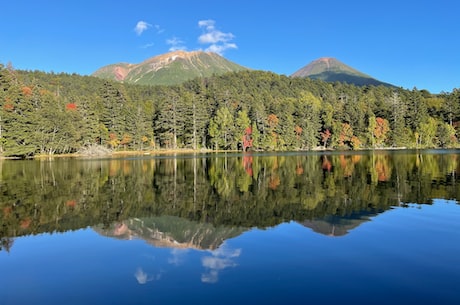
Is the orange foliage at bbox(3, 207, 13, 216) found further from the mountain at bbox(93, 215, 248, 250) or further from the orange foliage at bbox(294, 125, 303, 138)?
the orange foliage at bbox(294, 125, 303, 138)

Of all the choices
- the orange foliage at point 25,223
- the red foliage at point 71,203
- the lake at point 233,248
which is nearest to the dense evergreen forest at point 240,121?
the red foliage at point 71,203

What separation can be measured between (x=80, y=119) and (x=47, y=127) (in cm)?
1176

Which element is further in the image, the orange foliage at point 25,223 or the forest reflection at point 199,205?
the orange foliage at point 25,223

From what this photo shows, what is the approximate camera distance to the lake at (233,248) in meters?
8.01

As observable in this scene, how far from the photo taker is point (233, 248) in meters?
11.4

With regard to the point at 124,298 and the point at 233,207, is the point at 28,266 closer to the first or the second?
the point at 124,298

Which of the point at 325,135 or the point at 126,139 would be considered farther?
the point at 325,135

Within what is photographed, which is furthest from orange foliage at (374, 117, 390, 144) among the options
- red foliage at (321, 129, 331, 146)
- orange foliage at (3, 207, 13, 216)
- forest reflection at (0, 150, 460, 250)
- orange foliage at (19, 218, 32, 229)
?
orange foliage at (19, 218, 32, 229)

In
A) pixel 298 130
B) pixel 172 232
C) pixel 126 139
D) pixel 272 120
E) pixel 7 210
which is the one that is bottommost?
pixel 172 232

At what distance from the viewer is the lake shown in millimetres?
8008

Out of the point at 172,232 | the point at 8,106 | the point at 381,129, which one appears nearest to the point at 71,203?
the point at 172,232

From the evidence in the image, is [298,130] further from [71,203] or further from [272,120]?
[71,203]

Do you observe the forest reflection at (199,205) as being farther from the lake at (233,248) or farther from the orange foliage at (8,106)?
the orange foliage at (8,106)

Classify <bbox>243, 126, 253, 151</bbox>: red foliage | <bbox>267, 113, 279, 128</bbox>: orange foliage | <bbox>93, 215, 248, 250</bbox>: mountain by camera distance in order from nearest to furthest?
<bbox>93, 215, 248, 250</bbox>: mountain < <bbox>243, 126, 253, 151</bbox>: red foliage < <bbox>267, 113, 279, 128</bbox>: orange foliage
